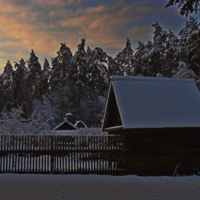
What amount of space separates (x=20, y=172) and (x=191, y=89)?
36.9 feet

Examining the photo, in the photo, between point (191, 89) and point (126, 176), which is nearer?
point (126, 176)

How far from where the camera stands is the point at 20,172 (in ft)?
43.5

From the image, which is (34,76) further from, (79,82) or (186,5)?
(186,5)

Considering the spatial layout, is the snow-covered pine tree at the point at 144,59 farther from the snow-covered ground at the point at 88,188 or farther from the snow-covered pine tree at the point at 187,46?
the snow-covered ground at the point at 88,188

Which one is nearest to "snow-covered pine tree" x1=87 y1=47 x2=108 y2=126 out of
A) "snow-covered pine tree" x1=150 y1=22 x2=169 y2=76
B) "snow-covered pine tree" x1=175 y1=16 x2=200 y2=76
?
"snow-covered pine tree" x1=150 y1=22 x2=169 y2=76

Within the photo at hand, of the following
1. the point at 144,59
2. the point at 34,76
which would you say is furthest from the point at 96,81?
the point at 34,76

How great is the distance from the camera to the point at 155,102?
15.8m

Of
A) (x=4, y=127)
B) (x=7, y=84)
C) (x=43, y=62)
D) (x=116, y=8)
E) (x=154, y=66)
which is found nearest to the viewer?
(x=116, y=8)

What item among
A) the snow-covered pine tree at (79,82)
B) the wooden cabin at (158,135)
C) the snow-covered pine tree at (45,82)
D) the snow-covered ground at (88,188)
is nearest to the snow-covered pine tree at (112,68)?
the snow-covered pine tree at (79,82)

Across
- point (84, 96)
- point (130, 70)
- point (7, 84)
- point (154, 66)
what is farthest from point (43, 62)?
point (154, 66)

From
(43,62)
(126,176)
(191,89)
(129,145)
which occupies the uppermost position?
(43,62)

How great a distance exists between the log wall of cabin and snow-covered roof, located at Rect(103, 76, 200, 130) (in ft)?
1.62

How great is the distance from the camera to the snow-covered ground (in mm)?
8812

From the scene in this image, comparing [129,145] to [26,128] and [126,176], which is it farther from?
[26,128]
